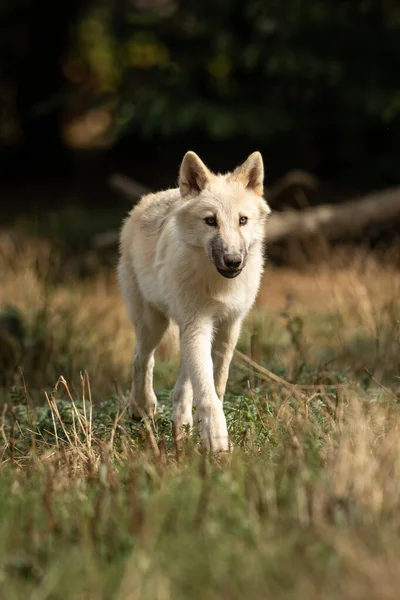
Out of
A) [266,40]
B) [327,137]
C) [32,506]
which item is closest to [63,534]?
[32,506]

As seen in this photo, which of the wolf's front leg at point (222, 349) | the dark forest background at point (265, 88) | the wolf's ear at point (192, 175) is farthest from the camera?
the dark forest background at point (265, 88)

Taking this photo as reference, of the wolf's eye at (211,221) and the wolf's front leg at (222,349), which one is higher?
the wolf's eye at (211,221)

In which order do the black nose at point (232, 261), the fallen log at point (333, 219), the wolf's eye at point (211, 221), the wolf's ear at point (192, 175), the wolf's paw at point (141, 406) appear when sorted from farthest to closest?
the fallen log at point (333, 219) < the wolf's paw at point (141, 406) < the wolf's ear at point (192, 175) < the wolf's eye at point (211, 221) < the black nose at point (232, 261)

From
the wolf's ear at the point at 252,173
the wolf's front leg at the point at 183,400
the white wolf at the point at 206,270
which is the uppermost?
the wolf's ear at the point at 252,173

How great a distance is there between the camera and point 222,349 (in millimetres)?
5934

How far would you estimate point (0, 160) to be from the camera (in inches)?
752

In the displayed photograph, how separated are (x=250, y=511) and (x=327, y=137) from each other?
10.7 meters

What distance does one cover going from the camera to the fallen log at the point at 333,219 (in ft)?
34.5

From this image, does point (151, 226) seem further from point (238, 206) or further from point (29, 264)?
point (29, 264)

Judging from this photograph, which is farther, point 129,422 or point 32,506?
point 129,422

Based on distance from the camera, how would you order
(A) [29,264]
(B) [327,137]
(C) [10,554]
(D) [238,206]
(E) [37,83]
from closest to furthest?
(C) [10,554]
(D) [238,206]
(A) [29,264]
(B) [327,137]
(E) [37,83]

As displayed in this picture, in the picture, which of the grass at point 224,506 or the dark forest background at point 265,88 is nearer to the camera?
the grass at point 224,506

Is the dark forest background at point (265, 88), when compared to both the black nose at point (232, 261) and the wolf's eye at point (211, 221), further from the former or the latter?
the black nose at point (232, 261)

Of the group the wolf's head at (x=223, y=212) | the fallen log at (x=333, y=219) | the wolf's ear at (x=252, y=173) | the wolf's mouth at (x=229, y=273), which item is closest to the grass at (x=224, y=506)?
the wolf's mouth at (x=229, y=273)
